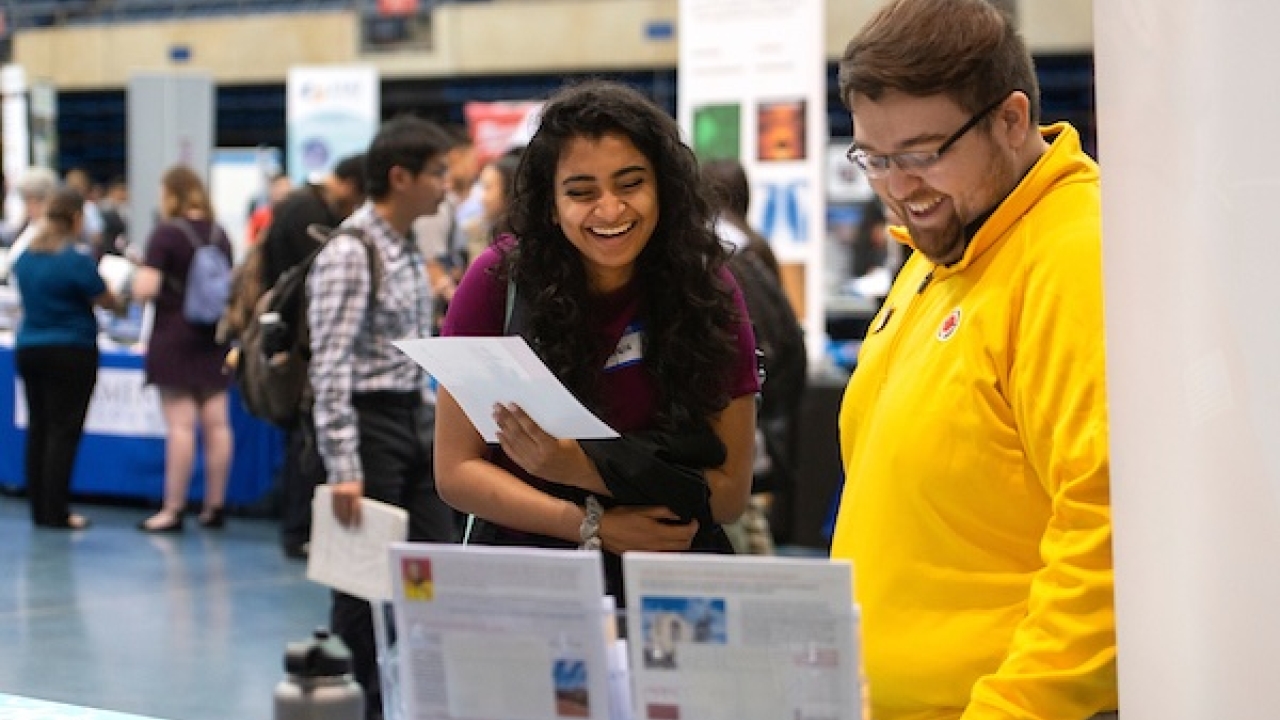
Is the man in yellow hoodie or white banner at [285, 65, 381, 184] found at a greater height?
white banner at [285, 65, 381, 184]

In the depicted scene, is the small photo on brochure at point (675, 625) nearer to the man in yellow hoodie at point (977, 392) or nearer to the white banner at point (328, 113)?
the man in yellow hoodie at point (977, 392)

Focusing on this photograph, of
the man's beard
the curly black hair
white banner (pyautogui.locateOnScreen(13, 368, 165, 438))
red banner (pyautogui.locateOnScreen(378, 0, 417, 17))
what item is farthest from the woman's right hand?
red banner (pyautogui.locateOnScreen(378, 0, 417, 17))

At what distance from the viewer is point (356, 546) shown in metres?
4.31

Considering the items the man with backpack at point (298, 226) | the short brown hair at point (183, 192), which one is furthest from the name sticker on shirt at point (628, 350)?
the short brown hair at point (183, 192)

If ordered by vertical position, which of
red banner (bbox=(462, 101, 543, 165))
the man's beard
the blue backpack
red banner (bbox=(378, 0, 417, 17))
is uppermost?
red banner (bbox=(378, 0, 417, 17))

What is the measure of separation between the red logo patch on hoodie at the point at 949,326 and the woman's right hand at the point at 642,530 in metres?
0.76

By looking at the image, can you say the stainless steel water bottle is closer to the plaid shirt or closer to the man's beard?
the man's beard

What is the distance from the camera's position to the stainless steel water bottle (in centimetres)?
174

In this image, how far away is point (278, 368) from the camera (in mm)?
4875

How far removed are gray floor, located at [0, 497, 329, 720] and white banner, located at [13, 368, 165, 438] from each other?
1.51 feet

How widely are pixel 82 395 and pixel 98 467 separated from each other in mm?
1105

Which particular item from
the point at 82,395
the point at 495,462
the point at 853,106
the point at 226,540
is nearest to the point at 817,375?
the point at 226,540

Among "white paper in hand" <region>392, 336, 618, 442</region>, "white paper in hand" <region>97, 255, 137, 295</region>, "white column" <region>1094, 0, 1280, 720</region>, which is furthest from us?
"white paper in hand" <region>97, 255, 137, 295</region>

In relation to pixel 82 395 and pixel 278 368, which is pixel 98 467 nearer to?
pixel 82 395
